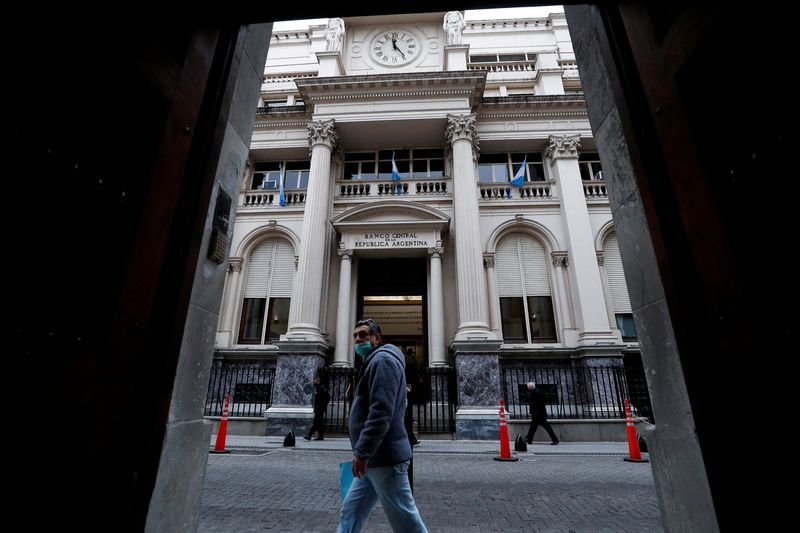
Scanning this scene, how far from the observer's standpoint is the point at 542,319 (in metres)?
15.0

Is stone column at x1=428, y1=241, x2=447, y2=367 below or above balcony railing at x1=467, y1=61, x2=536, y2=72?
below

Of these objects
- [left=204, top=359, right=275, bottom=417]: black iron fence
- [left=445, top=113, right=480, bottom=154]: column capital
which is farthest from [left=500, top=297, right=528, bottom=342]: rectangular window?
[left=204, top=359, right=275, bottom=417]: black iron fence

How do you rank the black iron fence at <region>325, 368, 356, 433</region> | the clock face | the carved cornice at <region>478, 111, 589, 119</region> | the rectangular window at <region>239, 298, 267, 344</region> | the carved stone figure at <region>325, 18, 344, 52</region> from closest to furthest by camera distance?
1. the black iron fence at <region>325, 368, 356, 433</region>
2. the rectangular window at <region>239, 298, 267, 344</region>
3. the carved cornice at <region>478, 111, 589, 119</region>
4. the carved stone figure at <region>325, 18, 344, 52</region>
5. the clock face

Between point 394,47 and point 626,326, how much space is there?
1678 centimetres

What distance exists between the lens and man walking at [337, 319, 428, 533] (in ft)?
8.35

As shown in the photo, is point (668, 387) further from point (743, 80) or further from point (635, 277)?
point (743, 80)

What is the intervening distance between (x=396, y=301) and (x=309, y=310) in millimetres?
5278

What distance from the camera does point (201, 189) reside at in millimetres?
2238

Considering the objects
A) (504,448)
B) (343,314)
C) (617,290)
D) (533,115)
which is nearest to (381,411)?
(504,448)

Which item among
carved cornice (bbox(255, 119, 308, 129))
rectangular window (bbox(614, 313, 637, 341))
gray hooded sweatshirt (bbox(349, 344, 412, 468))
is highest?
carved cornice (bbox(255, 119, 308, 129))

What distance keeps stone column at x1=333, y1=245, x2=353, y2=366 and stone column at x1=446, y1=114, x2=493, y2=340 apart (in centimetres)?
421

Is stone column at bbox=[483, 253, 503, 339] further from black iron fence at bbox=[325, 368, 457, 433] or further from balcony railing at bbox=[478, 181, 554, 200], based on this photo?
black iron fence at bbox=[325, 368, 457, 433]

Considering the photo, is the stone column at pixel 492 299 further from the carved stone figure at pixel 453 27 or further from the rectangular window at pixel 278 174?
the carved stone figure at pixel 453 27

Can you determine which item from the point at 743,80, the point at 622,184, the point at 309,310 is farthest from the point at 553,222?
the point at 743,80
